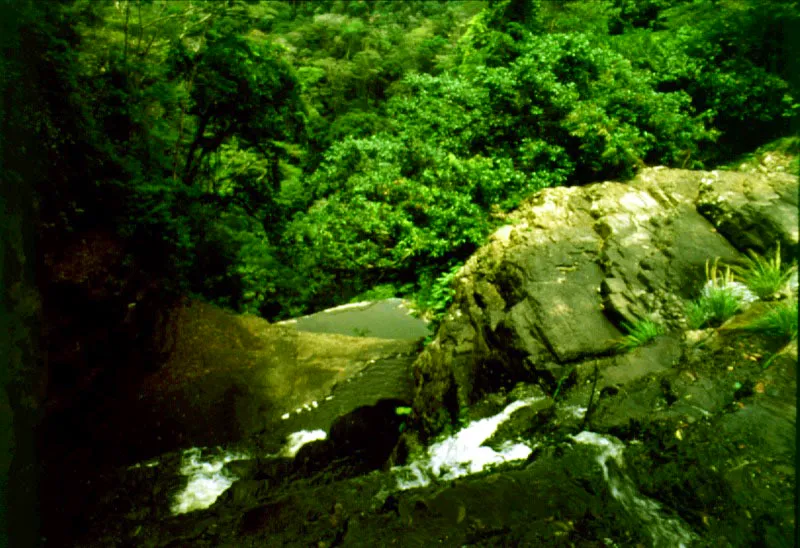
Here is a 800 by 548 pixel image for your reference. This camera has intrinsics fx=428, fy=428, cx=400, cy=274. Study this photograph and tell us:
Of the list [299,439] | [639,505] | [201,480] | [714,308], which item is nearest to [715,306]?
[714,308]

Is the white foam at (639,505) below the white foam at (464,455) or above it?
above

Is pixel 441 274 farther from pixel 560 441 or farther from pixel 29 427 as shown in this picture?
pixel 29 427

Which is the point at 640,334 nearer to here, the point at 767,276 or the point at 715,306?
the point at 715,306

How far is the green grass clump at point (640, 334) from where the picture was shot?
203 inches

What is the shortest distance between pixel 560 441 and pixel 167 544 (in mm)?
3203

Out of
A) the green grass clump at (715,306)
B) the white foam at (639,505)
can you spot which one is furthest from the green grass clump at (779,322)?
the white foam at (639,505)

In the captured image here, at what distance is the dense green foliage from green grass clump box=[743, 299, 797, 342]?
473cm

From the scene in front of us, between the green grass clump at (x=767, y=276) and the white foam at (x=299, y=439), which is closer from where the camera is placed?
Answer: the green grass clump at (x=767, y=276)

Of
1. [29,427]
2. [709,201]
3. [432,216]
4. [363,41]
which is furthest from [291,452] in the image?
[363,41]

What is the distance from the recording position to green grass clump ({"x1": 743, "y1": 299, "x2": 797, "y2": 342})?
3.87 metres

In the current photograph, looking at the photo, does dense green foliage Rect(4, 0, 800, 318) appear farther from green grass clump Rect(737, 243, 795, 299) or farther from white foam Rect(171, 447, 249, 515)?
white foam Rect(171, 447, 249, 515)

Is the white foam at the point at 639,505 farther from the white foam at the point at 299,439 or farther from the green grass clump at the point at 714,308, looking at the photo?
the white foam at the point at 299,439

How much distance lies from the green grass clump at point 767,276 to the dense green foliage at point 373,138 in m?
3.67

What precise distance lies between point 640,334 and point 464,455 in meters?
2.62
